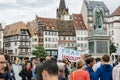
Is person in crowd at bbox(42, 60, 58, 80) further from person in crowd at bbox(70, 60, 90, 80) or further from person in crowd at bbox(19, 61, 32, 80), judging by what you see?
person in crowd at bbox(19, 61, 32, 80)

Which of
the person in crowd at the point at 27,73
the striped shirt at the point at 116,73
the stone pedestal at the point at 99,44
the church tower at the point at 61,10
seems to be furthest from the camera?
the church tower at the point at 61,10

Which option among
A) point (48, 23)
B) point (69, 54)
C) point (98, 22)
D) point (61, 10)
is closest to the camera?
point (69, 54)

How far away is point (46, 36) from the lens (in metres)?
108

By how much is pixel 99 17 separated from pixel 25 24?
77.6 metres

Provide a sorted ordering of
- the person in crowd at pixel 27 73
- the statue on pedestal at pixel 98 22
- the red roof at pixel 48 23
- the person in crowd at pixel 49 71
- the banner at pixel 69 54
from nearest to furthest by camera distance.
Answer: the person in crowd at pixel 49 71
the person in crowd at pixel 27 73
the banner at pixel 69 54
the statue on pedestal at pixel 98 22
the red roof at pixel 48 23

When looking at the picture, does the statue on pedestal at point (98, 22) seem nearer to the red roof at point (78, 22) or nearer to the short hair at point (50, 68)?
the short hair at point (50, 68)

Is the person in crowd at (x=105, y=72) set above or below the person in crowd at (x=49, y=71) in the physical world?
below

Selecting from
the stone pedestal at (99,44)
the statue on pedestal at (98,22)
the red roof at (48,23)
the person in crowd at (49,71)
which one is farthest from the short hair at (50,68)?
the red roof at (48,23)

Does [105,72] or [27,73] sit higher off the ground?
[105,72]

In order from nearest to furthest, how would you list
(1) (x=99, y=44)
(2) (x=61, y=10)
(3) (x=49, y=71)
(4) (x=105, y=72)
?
(3) (x=49, y=71), (4) (x=105, y=72), (1) (x=99, y=44), (2) (x=61, y=10)

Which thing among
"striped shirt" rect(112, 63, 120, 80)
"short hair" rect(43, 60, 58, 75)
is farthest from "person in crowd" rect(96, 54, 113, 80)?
"short hair" rect(43, 60, 58, 75)

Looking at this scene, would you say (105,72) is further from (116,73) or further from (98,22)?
(98,22)

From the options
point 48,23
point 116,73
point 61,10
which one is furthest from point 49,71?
point 61,10

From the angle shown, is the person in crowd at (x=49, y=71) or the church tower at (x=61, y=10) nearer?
the person in crowd at (x=49, y=71)
